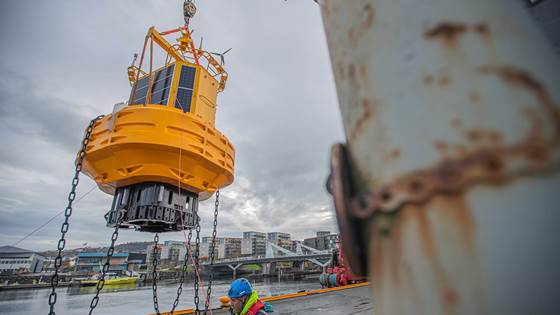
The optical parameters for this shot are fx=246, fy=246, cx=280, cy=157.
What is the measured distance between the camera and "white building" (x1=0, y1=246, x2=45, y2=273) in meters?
68.9

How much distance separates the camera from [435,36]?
2.03 feet

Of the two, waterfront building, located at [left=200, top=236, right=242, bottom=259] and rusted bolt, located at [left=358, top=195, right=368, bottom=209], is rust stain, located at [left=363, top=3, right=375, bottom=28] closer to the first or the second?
rusted bolt, located at [left=358, top=195, right=368, bottom=209]

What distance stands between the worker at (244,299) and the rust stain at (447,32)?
3.47 meters

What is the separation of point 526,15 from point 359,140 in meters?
0.55

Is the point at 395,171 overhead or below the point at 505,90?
below

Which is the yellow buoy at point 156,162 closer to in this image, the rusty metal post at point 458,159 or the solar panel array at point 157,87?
the solar panel array at point 157,87

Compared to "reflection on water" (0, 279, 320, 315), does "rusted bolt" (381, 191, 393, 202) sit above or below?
above

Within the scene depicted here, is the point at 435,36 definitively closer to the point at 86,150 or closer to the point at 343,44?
the point at 343,44

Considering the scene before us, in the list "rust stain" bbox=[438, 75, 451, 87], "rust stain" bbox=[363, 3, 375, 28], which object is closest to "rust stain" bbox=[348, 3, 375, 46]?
"rust stain" bbox=[363, 3, 375, 28]

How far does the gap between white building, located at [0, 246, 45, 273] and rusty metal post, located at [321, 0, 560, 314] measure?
104m

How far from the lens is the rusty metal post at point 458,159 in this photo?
475 millimetres

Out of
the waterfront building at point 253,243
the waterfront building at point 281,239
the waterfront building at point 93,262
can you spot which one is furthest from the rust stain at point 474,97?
the waterfront building at point 281,239

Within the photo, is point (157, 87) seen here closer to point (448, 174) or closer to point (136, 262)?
point (448, 174)

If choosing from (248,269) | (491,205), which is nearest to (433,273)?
(491,205)
